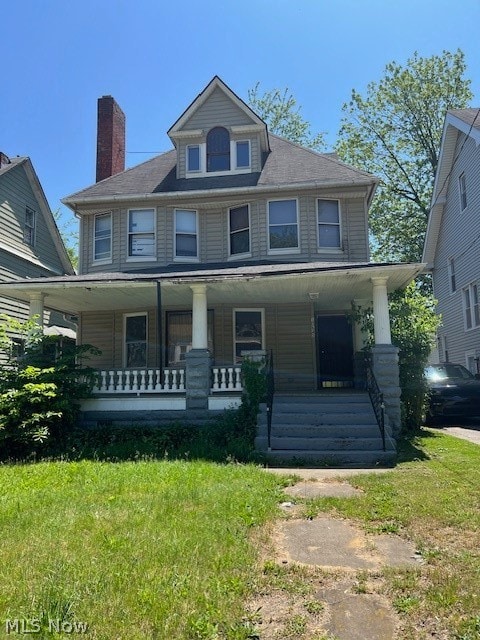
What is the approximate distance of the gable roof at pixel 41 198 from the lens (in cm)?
1687

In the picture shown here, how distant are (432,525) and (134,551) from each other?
291 centimetres

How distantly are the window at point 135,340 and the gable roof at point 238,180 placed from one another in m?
3.45

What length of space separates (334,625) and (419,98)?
1143 inches

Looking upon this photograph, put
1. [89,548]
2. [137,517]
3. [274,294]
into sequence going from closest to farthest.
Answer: [89,548] → [137,517] → [274,294]

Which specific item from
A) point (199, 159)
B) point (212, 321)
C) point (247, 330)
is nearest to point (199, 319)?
point (212, 321)

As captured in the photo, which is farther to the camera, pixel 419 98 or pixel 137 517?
pixel 419 98

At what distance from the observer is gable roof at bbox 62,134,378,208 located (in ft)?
41.9

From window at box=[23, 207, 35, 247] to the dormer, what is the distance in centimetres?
703

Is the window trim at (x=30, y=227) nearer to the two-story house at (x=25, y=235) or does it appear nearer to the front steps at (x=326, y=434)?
the two-story house at (x=25, y=235)

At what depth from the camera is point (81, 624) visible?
9.22 feet

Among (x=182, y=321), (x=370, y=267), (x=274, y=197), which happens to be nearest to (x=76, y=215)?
(x=182, y=321)

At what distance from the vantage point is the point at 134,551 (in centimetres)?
385

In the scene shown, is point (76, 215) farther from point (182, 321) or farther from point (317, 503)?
point (317, 503)

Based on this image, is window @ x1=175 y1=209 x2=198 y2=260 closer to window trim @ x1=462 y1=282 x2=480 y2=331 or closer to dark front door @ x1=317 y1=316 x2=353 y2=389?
dark front door @ x1=317 y1=316 x2=353 y2=389
